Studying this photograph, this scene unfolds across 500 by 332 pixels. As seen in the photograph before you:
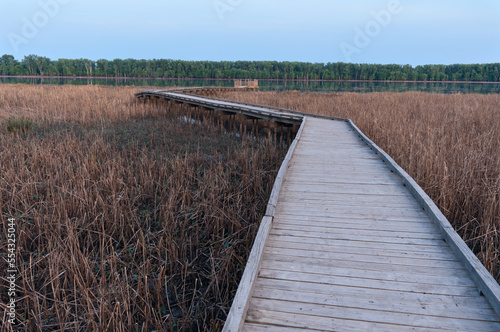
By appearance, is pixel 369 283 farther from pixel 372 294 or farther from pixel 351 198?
pixel 351 198

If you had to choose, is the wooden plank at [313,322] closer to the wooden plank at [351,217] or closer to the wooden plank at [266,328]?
the wooden plank at [266,328]

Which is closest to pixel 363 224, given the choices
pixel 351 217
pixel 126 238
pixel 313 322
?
pixel 351 217

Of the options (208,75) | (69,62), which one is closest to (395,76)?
(208,75)

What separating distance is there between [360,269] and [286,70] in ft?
273

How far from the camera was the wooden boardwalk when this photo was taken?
69.2 inches

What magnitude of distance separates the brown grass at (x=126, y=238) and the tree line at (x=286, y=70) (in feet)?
243

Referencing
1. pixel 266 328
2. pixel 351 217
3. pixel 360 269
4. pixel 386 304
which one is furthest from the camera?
pixel 351 217

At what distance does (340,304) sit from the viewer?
187cm

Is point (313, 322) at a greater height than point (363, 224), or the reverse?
point (363, 224)

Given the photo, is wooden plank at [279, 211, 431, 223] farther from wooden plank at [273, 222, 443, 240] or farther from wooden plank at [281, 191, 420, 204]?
wooden plank at [281, 191, 420, 204]

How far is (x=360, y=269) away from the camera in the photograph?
7.26 ft

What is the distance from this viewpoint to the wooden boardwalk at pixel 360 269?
5.77 ft

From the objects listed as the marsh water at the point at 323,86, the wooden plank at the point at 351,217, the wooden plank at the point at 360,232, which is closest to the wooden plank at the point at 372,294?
the wooden plank at the point at 360,232

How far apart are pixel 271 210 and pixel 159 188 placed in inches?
101
